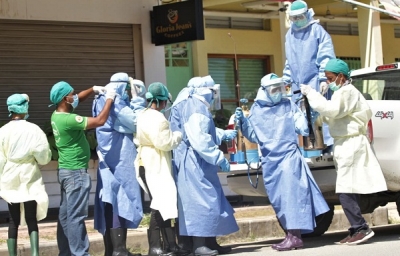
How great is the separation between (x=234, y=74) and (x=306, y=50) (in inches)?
339

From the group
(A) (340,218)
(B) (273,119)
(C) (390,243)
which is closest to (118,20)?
(A) (340,218)

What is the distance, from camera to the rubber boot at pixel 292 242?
948 cm

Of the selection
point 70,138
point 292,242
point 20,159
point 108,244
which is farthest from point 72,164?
point 292,242

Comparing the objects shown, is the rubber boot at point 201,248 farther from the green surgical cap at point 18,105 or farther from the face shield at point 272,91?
the green surgical cap at point 18,105

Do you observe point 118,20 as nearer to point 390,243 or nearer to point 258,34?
point 258,34

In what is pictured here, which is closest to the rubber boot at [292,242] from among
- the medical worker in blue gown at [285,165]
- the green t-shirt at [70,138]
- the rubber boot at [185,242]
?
the medical worker in blue gown at [285,165]

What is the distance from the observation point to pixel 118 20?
14.6m

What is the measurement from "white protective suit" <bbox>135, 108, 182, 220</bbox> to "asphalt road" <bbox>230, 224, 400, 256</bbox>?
979mm

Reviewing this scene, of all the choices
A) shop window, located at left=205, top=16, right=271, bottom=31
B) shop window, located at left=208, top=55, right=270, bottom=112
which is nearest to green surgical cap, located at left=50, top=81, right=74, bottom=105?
shop window, located at left=205, top=16, right=271, bottom=31

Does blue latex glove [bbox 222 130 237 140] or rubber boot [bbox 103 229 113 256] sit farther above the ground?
blue latex glove [bbox 222 130 237 140]

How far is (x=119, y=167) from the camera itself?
9.35 meters

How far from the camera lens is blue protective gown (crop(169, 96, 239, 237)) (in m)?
9.23

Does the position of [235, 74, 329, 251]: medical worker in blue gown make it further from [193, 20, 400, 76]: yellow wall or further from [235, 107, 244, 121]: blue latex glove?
[193, 20, 400, 76]: yellow wall

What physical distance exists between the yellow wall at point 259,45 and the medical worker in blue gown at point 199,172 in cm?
842
